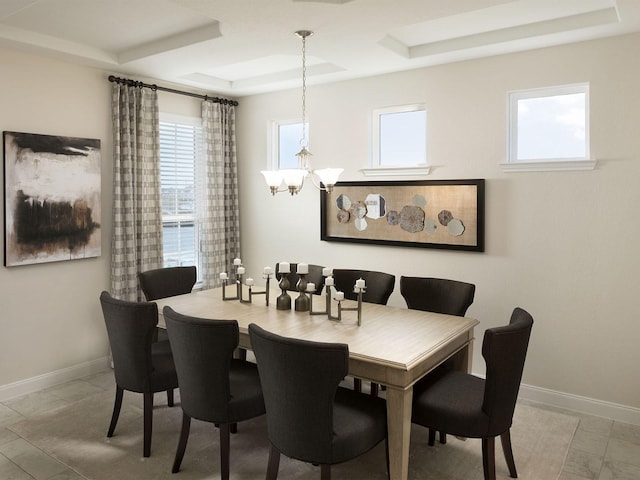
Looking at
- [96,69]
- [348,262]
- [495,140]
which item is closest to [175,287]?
[348,262]

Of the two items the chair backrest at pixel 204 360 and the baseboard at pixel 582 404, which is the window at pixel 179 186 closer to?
the chair backrest at pixel 204 360

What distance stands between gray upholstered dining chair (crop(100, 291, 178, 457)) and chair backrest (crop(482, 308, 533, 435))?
1847 mm

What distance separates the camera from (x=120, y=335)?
3.06m

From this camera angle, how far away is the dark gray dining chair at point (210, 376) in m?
2.57

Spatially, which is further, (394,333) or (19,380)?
(19,380)

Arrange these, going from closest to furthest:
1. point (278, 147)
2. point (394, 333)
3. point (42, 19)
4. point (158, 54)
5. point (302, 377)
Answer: point (302, 377) < point (394, 333) < point (42, 19) < point (158, 54) < point (278, 147)

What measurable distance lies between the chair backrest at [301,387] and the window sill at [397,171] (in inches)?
101

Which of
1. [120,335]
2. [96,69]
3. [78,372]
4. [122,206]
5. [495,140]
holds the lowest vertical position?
[78,372]

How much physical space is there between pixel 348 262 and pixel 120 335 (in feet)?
8.00

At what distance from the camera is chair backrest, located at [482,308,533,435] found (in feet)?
7.96

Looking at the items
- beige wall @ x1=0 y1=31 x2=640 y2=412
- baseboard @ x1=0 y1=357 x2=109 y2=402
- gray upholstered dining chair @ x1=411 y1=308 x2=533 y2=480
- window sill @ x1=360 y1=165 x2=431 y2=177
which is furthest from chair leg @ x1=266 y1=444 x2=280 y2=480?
window sill @ x1=360 y1=165 x2=431 y2=177

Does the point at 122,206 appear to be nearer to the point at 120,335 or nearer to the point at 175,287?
the point at 175,287

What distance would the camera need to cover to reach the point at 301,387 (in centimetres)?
223

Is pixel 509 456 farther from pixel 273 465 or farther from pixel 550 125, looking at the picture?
pixel 550 125
